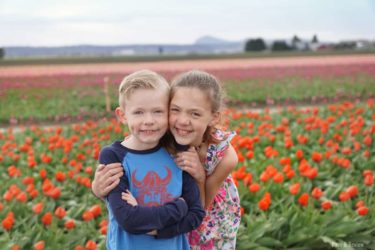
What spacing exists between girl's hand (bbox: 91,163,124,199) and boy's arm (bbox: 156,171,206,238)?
0.24m

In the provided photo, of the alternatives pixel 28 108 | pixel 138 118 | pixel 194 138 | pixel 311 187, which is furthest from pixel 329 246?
pixel 28 108

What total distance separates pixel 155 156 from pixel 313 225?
1.75 m

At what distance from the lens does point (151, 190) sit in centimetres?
177

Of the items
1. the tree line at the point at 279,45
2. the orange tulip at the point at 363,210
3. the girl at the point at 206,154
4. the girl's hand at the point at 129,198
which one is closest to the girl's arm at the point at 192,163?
the girl at the point at 206,154

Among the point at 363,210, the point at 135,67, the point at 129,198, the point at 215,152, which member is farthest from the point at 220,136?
the point at 135,67

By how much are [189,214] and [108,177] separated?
330 mm

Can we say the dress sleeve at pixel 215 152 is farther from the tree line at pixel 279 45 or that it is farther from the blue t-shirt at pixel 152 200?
the tree line at pixel 279 45

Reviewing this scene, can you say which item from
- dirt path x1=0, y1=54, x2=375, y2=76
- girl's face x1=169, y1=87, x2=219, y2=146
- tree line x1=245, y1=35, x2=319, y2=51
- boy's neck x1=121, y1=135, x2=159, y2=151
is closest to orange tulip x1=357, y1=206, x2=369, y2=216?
girl's face x1=169, y1=87, x2=219, y2=146

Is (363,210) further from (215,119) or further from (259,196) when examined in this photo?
(215,119)

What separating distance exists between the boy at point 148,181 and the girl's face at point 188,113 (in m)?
0.04

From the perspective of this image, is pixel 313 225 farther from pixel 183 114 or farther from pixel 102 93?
pixel 102 93

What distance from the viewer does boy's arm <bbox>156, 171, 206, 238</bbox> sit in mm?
1765

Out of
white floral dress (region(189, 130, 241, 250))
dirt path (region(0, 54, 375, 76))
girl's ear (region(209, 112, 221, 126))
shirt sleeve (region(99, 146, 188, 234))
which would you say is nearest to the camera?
shirt sleeve (region(99, 146, 188, 234))

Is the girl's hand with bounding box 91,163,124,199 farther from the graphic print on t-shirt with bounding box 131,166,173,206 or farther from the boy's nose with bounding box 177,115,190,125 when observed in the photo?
the boy's nose with bounding box 177,115,190,125
